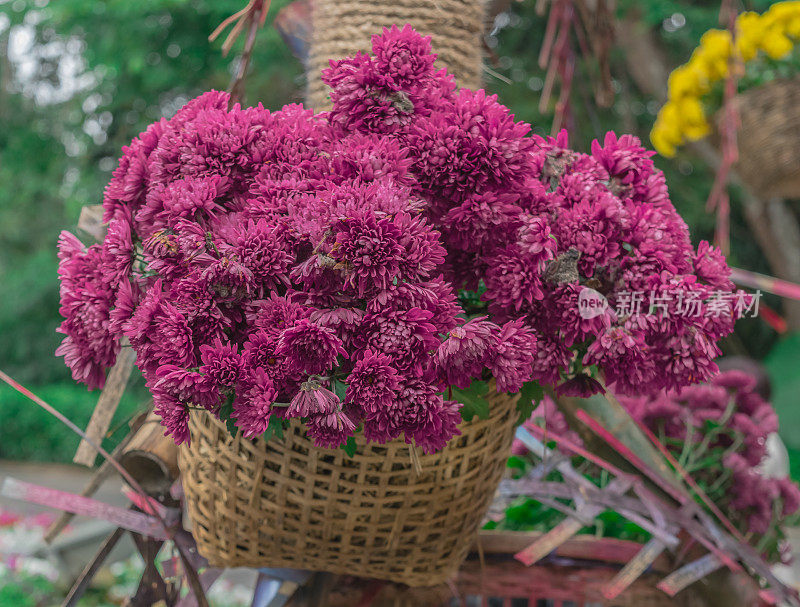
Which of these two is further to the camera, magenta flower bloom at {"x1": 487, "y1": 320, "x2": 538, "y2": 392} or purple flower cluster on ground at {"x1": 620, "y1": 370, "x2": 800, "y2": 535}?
purple flower cluster on ground at {"x1": 620, "y1": 370, "x2": 800, "y2": 535}

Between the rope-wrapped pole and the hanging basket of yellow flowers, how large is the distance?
767 mm

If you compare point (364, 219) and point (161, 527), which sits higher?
point (364, 219)

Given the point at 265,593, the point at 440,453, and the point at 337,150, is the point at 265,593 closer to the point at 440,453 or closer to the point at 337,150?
the point at 440,453

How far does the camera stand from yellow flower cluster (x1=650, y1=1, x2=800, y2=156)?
1785 mm

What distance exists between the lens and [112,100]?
486 centimetres

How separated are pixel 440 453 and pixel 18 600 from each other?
83.4 inches

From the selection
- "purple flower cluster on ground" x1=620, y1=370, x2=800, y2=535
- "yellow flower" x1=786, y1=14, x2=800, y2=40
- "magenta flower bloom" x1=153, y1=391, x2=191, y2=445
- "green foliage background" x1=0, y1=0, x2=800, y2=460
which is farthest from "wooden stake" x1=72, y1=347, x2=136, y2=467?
Result: "green foliage background" x1=0, y1=0, x2=800, y2=460

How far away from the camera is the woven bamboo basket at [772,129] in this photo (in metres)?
1.47

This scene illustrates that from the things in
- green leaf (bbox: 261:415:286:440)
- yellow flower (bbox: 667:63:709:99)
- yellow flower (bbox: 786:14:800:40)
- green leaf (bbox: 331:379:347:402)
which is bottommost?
green leaf (bbox: 261:415:286:440)

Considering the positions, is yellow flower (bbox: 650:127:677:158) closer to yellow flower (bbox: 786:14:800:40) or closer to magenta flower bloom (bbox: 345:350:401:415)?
yellow flower (bbox: 786:14:800:40)

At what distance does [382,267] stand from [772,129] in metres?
1.34

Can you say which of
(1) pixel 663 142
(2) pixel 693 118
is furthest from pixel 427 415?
Result: (1) pixel 663 142

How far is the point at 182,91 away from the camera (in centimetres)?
497

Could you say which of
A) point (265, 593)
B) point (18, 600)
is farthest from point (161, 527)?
point (18, 600)
